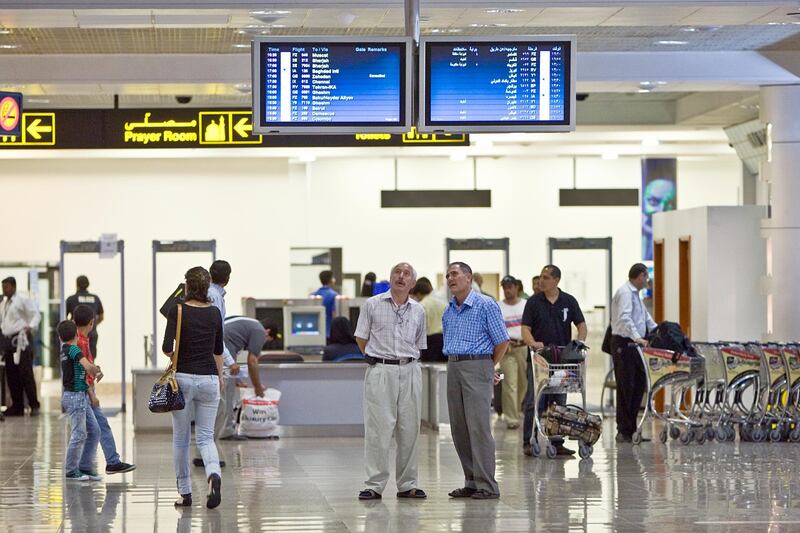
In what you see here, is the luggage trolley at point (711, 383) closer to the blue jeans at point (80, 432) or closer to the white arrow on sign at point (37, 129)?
the blue jeans at point (80, 432)

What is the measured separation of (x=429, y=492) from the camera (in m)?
9.36

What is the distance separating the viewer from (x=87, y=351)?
34.4ft

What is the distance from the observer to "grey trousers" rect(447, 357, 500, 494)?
8.95 m

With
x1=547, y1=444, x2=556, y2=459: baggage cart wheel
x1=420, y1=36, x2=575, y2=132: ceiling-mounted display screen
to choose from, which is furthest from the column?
x1=420, y1=36, x2=575, y2=132: ceiling-mounted display screen

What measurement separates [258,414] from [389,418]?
445 centimetres

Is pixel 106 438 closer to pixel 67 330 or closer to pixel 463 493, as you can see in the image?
pixel 67 330

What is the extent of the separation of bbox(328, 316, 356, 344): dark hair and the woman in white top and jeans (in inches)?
223

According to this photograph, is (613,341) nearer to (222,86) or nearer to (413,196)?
(222,86)

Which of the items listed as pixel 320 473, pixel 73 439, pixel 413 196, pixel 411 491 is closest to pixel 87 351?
pixel 73 439

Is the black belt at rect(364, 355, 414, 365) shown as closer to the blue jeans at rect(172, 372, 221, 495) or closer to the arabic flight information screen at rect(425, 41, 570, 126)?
the blue jeans at rect(172, 372, 221, 495)

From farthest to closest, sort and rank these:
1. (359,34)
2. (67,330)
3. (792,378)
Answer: (792,378), (359,34), (67,330)

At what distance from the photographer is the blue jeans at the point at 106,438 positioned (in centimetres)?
1041

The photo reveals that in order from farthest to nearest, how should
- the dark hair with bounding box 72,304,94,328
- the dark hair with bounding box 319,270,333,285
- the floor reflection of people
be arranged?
1. the dark hair with bounding box 319,270,333,285
2. the dark hair with bounding box 72,304,94,328
3. the floor reflection of people

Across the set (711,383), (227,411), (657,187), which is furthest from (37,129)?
(657,187)
